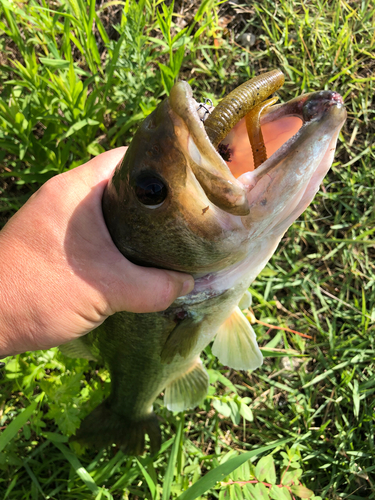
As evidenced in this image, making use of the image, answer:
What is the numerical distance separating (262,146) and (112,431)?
244 centimetres

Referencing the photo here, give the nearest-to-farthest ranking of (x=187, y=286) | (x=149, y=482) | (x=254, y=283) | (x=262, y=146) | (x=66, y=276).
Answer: (x=262, y=146)
(x=187, y=286)
(x=66, y=276)
(x=149, y=482)
(x=254, y=283)

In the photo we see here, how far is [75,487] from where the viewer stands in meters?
3.21

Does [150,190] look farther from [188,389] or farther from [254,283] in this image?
[254,283]

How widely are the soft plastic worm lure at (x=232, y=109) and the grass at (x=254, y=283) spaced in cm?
170

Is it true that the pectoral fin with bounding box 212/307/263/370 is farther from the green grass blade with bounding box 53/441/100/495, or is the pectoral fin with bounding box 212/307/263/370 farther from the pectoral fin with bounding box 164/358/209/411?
the green grass blade with bounding box 53/441/100/495

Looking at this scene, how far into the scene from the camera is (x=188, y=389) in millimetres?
2879

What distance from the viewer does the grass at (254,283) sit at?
122 inches

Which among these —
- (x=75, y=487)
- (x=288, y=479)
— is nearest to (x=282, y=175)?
(x=288, y=479)

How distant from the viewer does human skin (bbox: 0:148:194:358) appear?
1.94 m

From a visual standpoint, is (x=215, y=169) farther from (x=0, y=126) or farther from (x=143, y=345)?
(x=0, y=126)

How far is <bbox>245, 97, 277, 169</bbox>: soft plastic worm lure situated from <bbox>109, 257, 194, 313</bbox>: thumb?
0.66m

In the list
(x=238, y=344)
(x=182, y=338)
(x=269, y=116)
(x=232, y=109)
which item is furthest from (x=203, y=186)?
(x=238, y=344)

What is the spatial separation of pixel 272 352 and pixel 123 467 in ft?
5.29

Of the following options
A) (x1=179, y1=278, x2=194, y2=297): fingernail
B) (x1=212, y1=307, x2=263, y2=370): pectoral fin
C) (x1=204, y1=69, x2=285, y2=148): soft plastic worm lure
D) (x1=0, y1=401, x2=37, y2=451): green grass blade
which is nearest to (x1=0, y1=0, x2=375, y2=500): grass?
(x1=0, y1=401, x2=37, y2=451): green grass blade
